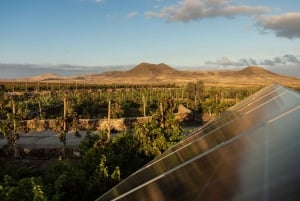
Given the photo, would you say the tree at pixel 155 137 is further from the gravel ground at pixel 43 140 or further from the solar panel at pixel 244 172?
the gravel ground at pixel 43 140

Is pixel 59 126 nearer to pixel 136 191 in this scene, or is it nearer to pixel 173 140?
pixel 173 140

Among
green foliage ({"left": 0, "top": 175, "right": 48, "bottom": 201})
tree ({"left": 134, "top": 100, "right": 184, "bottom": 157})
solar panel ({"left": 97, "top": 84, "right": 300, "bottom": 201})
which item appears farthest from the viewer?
tree ({"left": 134, "top": 100, "right": 184, "bottom": 157})

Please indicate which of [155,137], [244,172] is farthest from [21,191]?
[155,137]

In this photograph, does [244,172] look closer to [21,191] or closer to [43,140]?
[21,191]

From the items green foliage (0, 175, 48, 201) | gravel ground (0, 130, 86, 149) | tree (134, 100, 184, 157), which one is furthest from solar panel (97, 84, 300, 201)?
gravel ground (0, 130, 86, 149)

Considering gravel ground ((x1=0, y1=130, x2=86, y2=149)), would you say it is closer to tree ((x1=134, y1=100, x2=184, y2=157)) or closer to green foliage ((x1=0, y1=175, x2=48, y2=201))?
tree ((x1=134, y1=100, x2=184, y2=157))

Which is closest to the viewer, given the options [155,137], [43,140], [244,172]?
[244,172]

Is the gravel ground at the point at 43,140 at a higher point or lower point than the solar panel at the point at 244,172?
lower

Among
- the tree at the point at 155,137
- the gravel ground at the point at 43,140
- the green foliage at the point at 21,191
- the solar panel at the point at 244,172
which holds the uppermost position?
the solar panel at the point at 244,172

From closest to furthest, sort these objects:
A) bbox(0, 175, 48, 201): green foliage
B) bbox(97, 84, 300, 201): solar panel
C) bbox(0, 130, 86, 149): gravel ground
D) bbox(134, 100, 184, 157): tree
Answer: bbox(97, 84, 300, 201): solar panel, bbox(0, 175, 48, 201): green foliage, bbox(134, 100, 184, 157): tree, bbox(0, 130, 86, 149): gravel ground

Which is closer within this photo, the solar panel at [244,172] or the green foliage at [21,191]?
the solar panel at [244,172]

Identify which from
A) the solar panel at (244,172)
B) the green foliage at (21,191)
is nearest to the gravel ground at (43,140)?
the green foliage at (21,191)

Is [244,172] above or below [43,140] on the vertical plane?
above
